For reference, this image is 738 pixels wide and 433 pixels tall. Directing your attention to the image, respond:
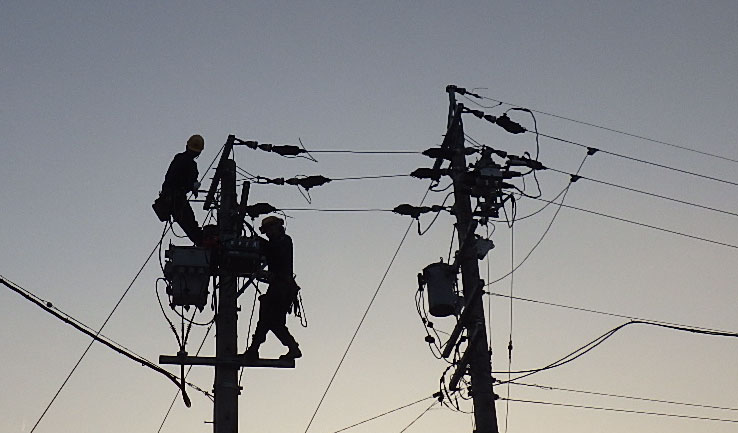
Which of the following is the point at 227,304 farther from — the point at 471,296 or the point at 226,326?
the point at 471,296

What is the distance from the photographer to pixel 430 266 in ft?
46.7

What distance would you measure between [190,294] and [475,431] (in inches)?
Result: 153

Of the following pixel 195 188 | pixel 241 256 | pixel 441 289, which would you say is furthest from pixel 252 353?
pixel 441 289

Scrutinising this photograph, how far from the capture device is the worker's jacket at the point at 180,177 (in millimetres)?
13453

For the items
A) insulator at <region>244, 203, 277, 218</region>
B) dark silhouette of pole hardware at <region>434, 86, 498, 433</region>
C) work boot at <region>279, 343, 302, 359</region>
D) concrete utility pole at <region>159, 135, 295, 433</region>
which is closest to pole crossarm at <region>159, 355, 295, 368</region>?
concrete utility pole at <region>159, 135, 295, 433</region>

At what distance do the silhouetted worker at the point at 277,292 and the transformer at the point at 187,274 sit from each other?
925mm

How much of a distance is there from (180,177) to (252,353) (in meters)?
2.59

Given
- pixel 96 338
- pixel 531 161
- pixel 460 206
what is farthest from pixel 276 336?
pixel 531 161

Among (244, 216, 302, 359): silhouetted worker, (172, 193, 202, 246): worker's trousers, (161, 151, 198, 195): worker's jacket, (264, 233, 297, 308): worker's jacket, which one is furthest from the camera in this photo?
(161, 151, 198, 195): worker's jacket

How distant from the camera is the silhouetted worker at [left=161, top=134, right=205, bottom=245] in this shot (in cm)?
1323

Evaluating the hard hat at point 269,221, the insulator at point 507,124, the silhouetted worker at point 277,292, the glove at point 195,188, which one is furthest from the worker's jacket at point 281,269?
the insulator at point 507,124

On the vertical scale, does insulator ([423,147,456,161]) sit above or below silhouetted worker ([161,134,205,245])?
above

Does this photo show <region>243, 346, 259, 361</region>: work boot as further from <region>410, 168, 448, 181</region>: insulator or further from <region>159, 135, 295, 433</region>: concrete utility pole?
<region>410, 168, 448, 181</region>: insulator

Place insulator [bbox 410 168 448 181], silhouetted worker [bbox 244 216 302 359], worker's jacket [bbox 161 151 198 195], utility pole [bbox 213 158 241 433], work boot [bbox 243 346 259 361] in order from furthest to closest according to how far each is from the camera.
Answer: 1. insulator [bbox 410 168 448 181]
2. worker's jacket [bbox 161 151 198 195]
3. silhouetted worker [bbox 244 216 302 359]
4. work boot [bbox 243 346 259 361]
5. utility pole [bbox 213 158 241 433]
